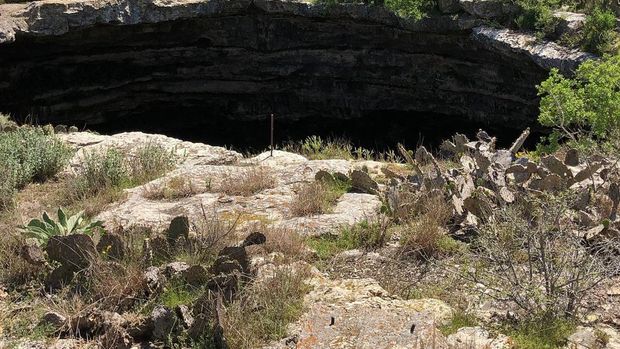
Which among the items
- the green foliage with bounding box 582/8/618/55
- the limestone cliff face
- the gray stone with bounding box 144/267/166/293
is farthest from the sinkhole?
the gray stone with bounding box 144/267/166/293

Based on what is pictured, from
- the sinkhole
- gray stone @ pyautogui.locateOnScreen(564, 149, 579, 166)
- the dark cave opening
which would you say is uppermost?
gray stone @ pyautogui.locateOnScreen(564, 149, 579, 166)

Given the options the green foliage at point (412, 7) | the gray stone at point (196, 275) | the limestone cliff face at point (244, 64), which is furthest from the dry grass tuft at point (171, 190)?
the green foliage at point (412, 7)

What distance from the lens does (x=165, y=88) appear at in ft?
65.0

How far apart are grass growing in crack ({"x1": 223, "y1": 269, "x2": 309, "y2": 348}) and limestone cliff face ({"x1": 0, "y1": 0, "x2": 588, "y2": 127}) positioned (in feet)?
34.7

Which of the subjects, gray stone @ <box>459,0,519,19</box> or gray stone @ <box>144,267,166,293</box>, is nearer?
gray stone @ <box>144,267,166,293</box>

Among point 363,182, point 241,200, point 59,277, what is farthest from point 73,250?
point 363,182

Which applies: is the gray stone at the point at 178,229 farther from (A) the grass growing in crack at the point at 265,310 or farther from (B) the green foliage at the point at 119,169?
(B) the green foliage at the point at 119,169

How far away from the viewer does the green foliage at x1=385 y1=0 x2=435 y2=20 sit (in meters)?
15.2

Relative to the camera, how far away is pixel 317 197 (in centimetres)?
752

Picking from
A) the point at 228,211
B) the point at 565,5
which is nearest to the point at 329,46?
the point at 565,5

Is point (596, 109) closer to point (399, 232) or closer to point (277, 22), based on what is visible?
point (399, 232)

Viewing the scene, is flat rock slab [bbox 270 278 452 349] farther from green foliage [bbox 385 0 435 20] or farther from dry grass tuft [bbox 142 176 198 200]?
green foliage [bbox 385 0 435 20]

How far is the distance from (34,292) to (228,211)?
2.41 metres

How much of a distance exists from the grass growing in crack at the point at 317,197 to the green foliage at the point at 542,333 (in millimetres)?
2936
